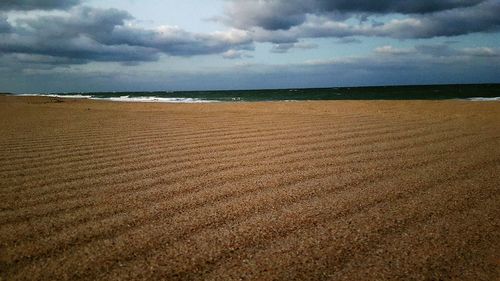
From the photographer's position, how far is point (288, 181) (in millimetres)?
2465

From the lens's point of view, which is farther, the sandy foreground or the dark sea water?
→ the dark sea water

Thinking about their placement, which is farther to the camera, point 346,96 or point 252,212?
point 346,96

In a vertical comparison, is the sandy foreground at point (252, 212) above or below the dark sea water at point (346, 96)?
below

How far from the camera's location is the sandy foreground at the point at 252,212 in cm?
136

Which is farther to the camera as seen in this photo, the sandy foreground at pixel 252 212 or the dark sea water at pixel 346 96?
the dark sea water at pixel 346 96

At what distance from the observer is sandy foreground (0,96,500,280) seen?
4.47 ft

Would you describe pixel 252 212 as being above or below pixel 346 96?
below

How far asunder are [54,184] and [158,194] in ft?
2.60

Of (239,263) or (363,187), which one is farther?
(363,187)

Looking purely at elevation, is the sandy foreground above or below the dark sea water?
below

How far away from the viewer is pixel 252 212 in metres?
1.90

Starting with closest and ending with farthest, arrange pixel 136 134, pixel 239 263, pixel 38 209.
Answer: pixel 239 263, pixel 38 209, pixel 136 134

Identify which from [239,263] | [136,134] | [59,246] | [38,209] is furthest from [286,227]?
[136,134]

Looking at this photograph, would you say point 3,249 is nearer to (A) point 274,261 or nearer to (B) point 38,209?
(B) point 38,209
